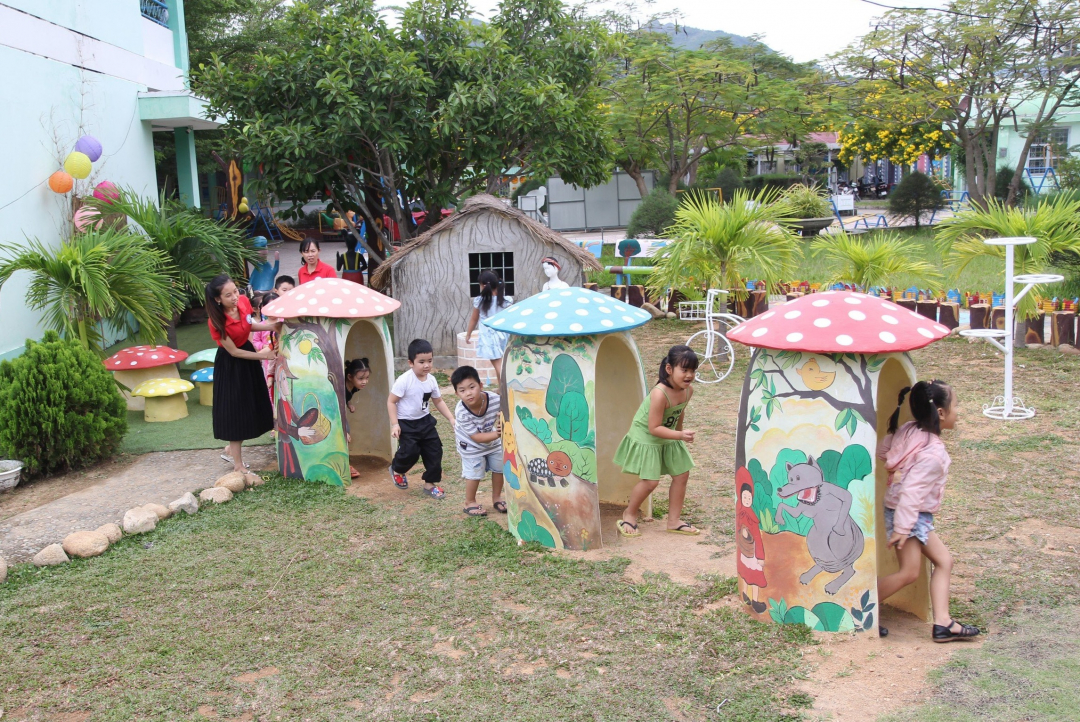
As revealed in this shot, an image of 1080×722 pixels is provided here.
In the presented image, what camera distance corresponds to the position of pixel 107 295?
9.12 meters

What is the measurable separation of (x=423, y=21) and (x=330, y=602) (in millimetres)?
9952

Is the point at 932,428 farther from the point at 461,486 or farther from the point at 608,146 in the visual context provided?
the point at 608,146

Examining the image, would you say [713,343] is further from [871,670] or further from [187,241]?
[871,670]

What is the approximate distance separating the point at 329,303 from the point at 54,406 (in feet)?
8.58

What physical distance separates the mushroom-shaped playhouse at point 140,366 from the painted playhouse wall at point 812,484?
285 inches

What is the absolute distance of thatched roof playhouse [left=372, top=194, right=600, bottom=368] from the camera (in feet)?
38.8

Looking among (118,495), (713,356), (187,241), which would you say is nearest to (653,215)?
(713,356)

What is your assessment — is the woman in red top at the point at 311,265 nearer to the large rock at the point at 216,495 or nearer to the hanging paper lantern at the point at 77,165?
the large rock at the point at 216,495

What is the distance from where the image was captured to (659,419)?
5.83 meters

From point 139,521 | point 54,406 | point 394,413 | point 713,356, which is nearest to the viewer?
point 139,521

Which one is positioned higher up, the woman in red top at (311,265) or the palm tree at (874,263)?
the woman in red top at (311,265)

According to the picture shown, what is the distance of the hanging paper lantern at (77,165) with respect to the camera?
12.0 metres

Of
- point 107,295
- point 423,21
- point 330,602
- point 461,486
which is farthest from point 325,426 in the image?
point 423,21

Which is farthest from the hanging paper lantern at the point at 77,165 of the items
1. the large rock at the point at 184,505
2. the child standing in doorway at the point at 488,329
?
the large rock at the point at 184,505
